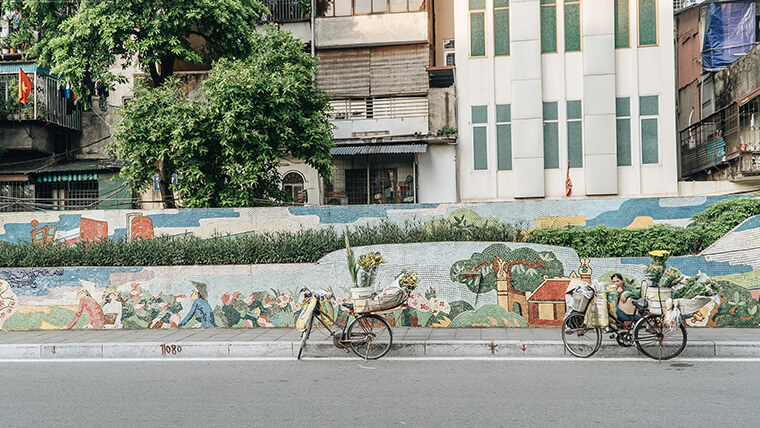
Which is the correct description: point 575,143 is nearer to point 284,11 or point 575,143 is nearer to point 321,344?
point 284,11

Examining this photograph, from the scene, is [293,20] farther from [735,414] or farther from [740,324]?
[735,414]

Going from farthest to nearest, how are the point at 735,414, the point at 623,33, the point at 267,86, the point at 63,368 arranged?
1. the point at 623,33
2. the point at 267,86
3. the point at 63,368
4. the point at 735,414

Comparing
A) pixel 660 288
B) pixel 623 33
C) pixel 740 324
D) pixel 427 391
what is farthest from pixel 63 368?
pixel 623 33

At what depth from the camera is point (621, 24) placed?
2123cm

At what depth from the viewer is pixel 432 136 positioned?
2139 centimetres

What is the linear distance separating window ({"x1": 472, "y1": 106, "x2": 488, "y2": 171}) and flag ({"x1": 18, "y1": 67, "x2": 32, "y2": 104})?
48.6ft

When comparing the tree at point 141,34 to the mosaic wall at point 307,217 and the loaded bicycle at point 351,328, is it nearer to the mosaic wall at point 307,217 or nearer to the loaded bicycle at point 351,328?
the mosaic wall at point 307,217

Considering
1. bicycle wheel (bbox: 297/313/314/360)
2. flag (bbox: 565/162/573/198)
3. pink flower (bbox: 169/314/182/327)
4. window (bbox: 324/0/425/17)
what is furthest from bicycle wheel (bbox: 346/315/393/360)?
window (bbox: 324/0/425/17)

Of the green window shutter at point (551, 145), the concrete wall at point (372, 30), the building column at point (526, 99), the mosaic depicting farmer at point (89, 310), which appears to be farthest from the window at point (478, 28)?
the mosaic depicting farmer at point (89, 310)

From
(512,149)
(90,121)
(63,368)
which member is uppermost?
(90,121)

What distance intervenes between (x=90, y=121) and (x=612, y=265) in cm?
2016

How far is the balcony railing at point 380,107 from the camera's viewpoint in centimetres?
2197

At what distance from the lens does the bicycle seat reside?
9.66 meters

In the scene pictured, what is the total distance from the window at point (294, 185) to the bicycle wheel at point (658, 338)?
14.7 metres
